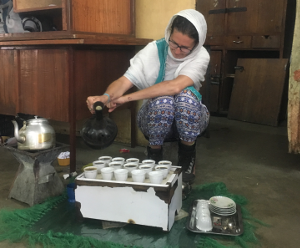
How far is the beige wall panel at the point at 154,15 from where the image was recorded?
6.75ft

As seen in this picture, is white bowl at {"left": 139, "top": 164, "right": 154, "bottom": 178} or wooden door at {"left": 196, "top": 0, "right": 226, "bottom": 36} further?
wooden door at {"left": 196, "top": 0, "right": 226, "bottom": 36}

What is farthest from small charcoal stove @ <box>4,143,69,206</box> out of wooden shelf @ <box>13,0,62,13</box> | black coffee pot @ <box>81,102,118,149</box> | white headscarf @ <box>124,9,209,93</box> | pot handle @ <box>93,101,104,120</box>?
wooden shelf @ <box>13,0,62,13</box>

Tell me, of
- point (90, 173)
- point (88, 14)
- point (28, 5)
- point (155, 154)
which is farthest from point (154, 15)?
point (90, 173)

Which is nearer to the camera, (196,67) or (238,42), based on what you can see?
(196,67)

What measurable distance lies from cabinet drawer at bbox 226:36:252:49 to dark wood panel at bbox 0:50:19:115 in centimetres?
253

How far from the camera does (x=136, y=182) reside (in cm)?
117

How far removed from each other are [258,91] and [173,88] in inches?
87.8

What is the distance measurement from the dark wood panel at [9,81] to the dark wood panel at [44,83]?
45 millimetres

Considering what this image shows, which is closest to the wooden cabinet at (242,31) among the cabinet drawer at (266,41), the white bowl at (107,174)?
the cabinet drawer at (266,41)

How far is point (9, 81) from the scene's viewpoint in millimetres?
1914

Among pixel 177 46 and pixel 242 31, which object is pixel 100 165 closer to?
pixel 177 46

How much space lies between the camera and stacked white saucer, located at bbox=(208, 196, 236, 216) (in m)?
1.27

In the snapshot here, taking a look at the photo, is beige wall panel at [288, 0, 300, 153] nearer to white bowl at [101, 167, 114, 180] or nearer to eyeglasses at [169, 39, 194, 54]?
eyeglasses at [169, 39, 194, 54]

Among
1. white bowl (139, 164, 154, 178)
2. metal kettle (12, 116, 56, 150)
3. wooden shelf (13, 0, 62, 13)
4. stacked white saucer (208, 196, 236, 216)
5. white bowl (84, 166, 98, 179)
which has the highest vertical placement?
wooden shelf (13, 0, 62, 13)
